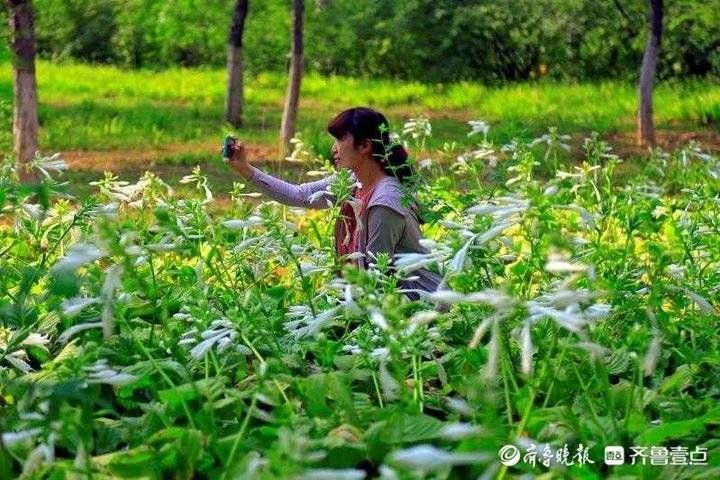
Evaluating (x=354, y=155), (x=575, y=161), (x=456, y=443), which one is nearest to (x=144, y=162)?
(x=575, y=161)

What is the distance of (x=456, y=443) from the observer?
2.31m

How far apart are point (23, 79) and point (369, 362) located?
16.0ft

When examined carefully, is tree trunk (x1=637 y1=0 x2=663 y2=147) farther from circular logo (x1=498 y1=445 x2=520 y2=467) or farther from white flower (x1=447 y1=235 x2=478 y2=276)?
circular logo (x1=498 y1=445 x2=520 y2=467)

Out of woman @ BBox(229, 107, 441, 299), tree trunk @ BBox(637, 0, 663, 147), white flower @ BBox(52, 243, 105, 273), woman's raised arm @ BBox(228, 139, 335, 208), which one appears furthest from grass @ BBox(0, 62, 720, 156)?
white flower @ BBox(52, 243, 105, 273)

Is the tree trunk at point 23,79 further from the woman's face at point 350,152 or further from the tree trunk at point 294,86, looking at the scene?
the woman's face at point 350,152

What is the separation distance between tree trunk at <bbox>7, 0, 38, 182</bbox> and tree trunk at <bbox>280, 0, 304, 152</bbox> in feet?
7.80

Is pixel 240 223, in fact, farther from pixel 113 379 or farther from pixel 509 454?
pixel 509 454

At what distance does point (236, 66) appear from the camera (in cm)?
1066

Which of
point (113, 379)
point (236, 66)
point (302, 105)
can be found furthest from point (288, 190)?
point (302, 105)

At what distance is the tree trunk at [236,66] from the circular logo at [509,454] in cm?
837

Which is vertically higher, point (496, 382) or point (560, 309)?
point (560, 309)

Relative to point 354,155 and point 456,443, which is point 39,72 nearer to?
point 354,155

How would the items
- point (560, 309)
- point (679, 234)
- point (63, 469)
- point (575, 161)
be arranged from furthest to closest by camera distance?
point (575, 161) < point (679, 234) < point (560, 309) < point (63, 469)

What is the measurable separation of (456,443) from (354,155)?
1707 mm
